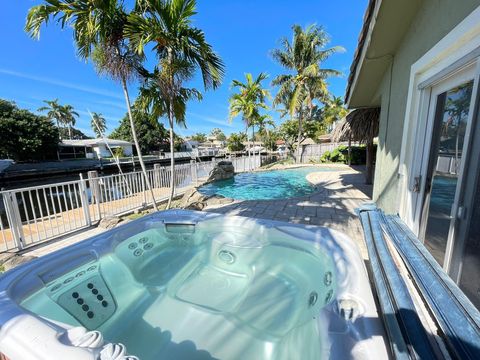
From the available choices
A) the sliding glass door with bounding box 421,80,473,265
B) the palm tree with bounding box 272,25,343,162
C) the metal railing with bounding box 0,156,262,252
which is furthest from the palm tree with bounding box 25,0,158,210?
the palm tree with bounding box 272,25,343,162

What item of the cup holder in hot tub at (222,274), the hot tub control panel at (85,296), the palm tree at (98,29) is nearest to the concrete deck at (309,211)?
the cup holder in hot tub at (222,274)

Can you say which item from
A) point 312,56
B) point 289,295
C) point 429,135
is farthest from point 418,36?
point 312,56

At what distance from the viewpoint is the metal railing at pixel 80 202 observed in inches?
144

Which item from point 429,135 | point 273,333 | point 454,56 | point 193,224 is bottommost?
point 273,333

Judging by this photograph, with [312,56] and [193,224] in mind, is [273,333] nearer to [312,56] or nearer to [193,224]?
[193,224]

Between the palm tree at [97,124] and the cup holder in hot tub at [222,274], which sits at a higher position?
the palm tree at [97,124]

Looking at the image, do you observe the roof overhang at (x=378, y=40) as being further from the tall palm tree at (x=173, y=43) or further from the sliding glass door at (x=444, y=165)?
the tall palm tree at (x=173, y=43)

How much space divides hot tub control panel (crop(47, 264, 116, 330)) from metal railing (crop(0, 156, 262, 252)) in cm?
213

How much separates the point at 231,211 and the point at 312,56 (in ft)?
54.9

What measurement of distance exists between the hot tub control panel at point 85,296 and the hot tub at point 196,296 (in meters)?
0.01

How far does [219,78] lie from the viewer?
5.33 m

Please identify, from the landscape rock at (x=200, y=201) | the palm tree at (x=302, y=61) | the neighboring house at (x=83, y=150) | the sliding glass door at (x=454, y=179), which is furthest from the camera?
the neighboring house at (x=83, y=150)

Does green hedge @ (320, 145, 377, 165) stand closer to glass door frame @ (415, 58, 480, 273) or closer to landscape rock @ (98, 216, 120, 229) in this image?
glass door frame @ (415, 58, 480, 273)

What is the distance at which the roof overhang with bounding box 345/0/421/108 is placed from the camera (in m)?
2.62
